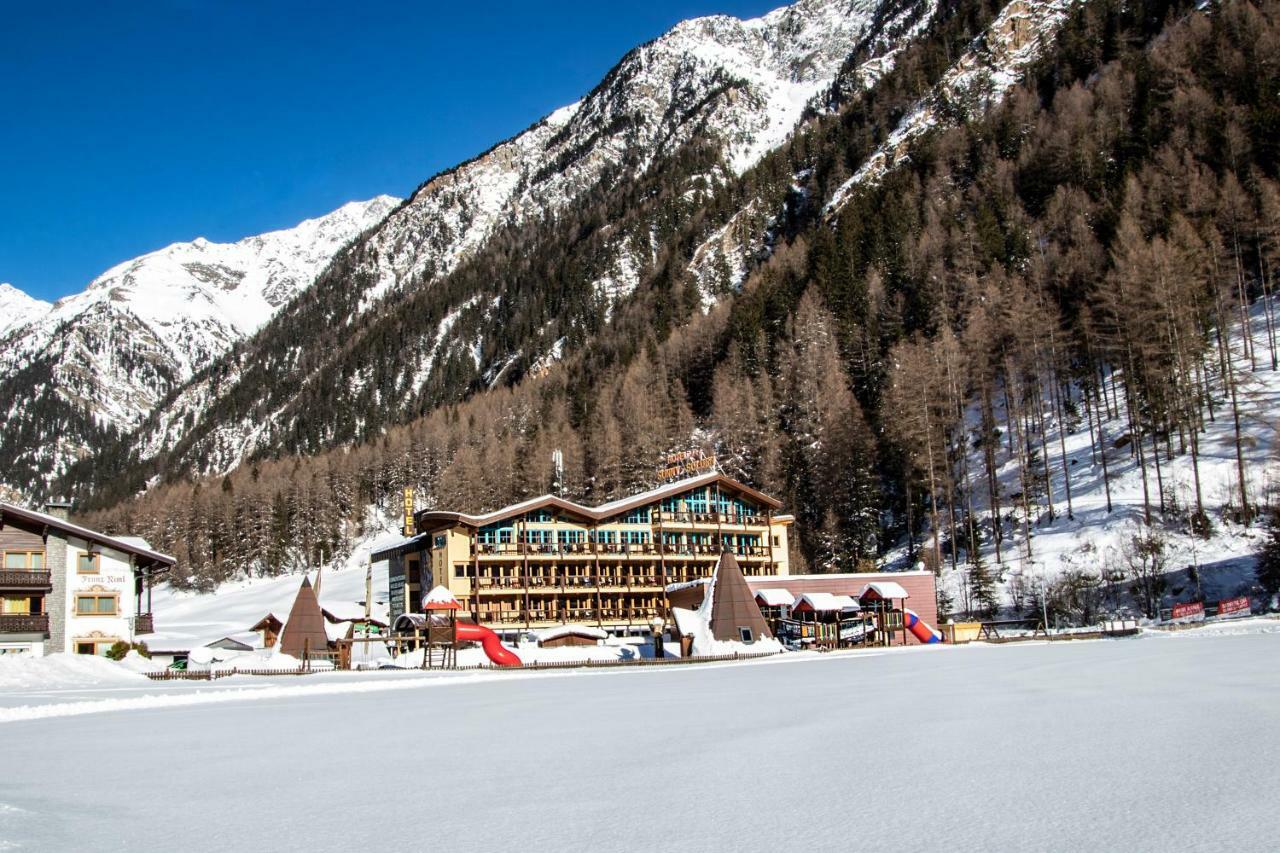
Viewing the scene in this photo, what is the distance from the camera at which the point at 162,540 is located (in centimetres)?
11106

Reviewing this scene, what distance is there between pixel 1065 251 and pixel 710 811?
3483 inches

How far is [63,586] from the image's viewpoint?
46.8 m

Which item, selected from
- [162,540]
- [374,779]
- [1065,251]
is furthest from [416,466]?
[374,779]

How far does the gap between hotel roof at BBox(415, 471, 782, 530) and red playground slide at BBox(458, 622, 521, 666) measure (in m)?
14.9

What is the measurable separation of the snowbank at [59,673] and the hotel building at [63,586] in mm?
14553

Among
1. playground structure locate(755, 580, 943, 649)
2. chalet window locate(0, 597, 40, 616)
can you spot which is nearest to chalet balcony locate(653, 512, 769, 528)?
playground structure locate(755, 580, 943, 649)

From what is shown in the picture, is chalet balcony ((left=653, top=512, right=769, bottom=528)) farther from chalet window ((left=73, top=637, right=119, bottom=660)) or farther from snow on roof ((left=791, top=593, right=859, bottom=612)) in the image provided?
chalet window ((left=73, top=637, right=119, bottom=660))

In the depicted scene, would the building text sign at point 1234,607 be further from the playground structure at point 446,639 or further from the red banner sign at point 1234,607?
the playground structure at point 446,639

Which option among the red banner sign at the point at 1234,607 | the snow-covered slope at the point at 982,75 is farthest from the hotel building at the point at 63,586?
the snow-covered slope at the point at 982,75

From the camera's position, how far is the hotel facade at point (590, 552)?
58.4 m

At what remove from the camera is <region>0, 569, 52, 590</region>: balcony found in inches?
1775

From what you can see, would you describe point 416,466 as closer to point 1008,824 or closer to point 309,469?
point 309,469

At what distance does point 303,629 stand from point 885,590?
27786mm

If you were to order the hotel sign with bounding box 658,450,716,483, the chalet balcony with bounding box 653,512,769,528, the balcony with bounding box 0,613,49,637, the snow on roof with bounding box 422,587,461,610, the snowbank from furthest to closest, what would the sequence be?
1. the hotel sign with bounding box 658,450,716,483
2. the chalet balcony with bounding box 653,512,769,528
3. the balcony with bounding box 0,613,49,637
4. the snow on roof with bounding box 422,587,461,610
5. the snowbank
